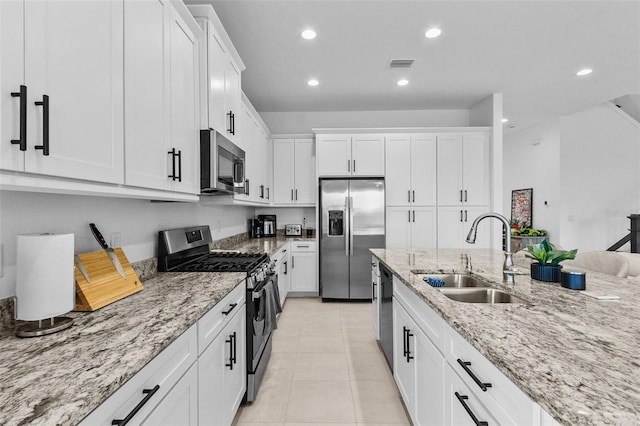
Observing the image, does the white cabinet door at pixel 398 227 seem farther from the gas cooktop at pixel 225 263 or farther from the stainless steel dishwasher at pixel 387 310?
the gas cooktop at pixel 225 263

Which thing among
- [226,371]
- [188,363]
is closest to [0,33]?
[188,363]

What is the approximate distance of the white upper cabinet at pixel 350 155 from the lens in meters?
4.67

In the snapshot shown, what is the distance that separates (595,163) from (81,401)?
896 cm

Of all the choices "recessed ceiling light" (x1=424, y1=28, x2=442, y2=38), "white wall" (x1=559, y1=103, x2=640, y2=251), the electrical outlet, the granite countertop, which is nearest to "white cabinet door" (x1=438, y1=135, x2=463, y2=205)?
"recessed ceiling light" (x1=424, y1=28, x2=442, y2=38)

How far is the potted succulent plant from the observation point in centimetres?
169

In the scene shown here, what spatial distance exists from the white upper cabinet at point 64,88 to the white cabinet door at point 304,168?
3.70m

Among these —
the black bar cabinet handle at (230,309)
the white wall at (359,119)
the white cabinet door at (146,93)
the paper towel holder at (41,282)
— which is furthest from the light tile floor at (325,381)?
the white wall at (359,119)

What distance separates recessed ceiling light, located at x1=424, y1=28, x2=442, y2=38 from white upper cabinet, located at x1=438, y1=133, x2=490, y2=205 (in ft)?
6.26

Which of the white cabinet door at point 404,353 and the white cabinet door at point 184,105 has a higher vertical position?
the white cabinet door at point 184,105

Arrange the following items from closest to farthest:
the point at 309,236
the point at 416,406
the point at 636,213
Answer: the point at 416,406, the point at 309,236, the point at 636,213

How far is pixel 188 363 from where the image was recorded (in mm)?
1229

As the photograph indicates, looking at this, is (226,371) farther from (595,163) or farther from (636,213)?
(636,213)

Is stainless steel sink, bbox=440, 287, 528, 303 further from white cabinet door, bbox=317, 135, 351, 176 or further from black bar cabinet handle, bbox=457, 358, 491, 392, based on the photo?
white cabinet door, bbox=317, 135, 351, 176

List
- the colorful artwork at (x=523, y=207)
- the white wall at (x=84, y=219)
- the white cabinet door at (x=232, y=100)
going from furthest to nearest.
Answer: the colorful artwork at (x=523, y=207)
the white cabinet door at (x=232, y=100)
the white wall at (x=84, y=219)
